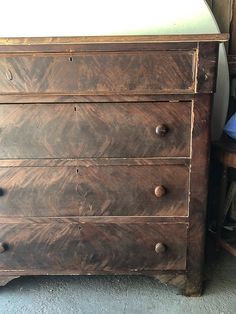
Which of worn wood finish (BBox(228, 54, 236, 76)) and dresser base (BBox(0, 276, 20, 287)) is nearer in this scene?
dresser base (BBox(0, 276, 20, 287))

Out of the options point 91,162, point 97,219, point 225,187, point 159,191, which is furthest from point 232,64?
point 97,219

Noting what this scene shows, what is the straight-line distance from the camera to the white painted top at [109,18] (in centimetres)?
168

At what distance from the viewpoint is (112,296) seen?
Answer: 1.60 m

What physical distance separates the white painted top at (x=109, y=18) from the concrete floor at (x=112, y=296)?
1.25m

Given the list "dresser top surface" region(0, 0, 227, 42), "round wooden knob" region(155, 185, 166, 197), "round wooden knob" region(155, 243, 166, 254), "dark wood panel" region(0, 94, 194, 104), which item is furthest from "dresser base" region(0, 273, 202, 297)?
"dresser top surface" region(0, 0, 227, 42)

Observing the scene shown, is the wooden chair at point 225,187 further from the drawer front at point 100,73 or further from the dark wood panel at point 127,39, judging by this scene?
the dark wood panel at point 127,39

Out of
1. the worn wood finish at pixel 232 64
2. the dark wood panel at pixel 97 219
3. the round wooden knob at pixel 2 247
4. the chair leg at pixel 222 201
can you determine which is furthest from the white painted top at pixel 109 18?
the round wooden knob at pixel 2 247

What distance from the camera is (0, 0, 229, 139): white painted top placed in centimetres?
168

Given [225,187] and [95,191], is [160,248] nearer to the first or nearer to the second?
[95,191]

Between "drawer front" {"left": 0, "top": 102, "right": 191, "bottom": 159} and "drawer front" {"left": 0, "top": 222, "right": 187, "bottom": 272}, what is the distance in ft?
1.08

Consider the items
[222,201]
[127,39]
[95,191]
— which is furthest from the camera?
[222,201]

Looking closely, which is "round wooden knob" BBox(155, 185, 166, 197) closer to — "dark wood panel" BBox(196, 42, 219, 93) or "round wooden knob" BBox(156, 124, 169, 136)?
"round wooden knob" BBox(156, 124, 169, 136)

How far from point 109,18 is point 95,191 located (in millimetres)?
884

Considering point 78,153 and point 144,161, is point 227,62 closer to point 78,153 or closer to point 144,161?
point 144,161
